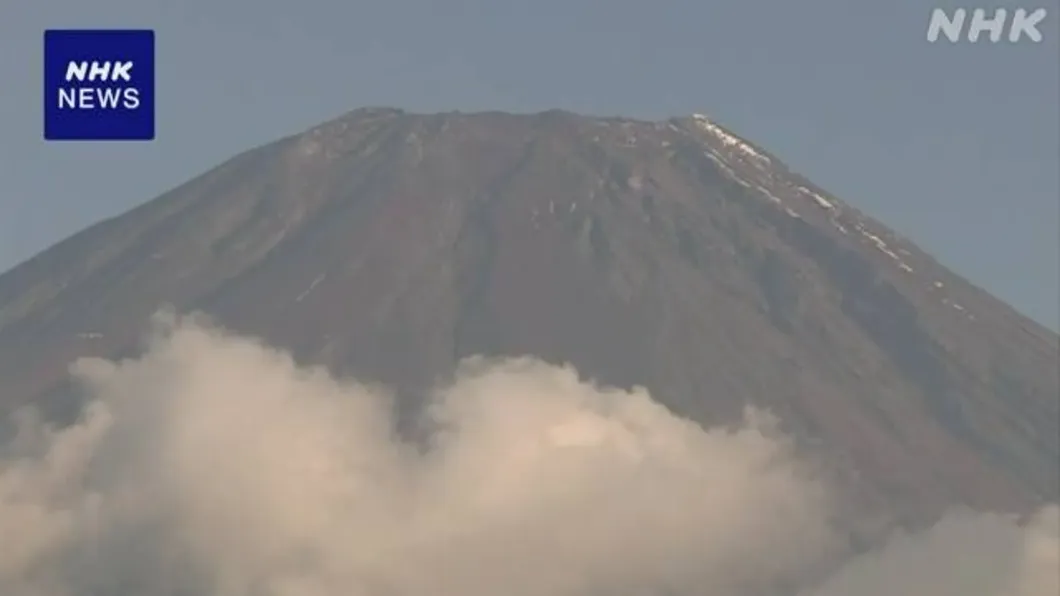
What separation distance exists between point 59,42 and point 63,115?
102 inches

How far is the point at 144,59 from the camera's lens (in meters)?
75.8

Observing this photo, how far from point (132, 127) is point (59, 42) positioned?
4302 millimetres

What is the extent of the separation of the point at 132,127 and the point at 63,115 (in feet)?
8.35

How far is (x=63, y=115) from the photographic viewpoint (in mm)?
75000

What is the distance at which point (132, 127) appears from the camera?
74.1 metres

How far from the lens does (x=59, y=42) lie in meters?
75.9

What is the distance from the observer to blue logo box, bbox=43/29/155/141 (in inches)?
2936

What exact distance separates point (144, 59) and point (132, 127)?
9.45ft

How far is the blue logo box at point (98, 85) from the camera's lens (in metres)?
74.6

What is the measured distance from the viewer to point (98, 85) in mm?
77062
